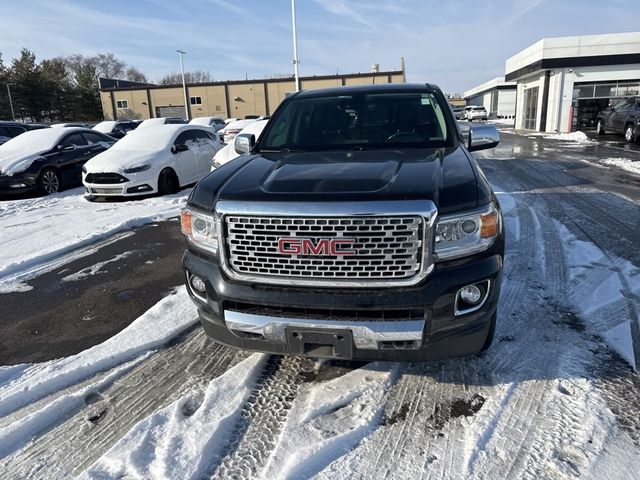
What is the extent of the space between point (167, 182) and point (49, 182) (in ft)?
10.2

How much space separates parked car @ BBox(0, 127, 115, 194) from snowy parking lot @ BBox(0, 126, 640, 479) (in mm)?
6800

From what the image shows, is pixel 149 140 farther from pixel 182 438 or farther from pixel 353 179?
pixel 182 438

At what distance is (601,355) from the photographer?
311 centimetres

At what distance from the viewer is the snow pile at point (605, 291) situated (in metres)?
3.37

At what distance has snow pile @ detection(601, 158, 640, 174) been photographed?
11554 millimetres

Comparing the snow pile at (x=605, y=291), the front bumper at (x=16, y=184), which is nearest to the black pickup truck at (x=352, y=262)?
the snow pile at (x=605, y=291)

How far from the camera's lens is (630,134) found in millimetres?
18797

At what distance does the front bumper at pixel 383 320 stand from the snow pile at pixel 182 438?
1.40 feet

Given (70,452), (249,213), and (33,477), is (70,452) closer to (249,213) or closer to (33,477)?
(33,477)

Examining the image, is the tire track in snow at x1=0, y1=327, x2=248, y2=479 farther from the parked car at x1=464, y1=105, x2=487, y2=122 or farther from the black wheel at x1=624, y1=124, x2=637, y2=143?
the parked car at x1=464, y1=105, x2=487, y2=122

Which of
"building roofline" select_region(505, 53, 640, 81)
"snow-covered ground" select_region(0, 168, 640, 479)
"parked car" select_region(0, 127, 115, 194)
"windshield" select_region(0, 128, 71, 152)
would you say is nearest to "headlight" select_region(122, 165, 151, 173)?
"parked car" select_region(0, 127, 115, 194)

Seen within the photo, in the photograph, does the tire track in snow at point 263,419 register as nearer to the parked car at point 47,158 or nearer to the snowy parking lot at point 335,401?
the snowy parking lot at point 335,401

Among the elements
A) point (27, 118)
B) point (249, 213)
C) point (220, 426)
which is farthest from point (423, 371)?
point (27, 118)

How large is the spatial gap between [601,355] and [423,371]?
1.22 meters
